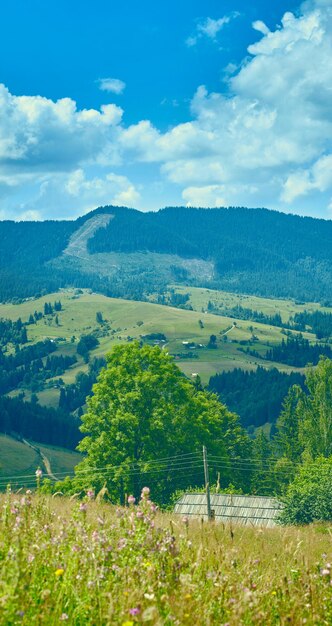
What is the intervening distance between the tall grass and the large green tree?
168ft

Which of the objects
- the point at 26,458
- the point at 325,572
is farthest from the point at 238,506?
the point at 26,458

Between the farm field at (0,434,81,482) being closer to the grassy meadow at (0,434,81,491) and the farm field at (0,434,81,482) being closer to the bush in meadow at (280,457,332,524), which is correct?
the grassy meadow at (0,434,81,491)

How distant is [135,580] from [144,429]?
56990 mm

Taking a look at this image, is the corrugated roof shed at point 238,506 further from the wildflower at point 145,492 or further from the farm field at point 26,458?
the farm field at point 26,458

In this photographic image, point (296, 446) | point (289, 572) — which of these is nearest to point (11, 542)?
point (289, 572)

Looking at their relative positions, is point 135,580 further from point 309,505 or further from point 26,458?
point 26,458

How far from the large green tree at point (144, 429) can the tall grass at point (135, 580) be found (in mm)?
51318

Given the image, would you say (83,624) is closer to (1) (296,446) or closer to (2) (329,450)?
(2) (329,450)

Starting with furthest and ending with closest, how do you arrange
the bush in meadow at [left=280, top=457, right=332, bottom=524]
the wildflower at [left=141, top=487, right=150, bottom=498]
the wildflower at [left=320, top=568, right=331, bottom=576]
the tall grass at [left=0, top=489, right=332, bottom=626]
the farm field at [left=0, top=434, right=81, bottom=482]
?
the farm field at [left=0, top=434, right=81, bottom=482] → the bush in meadow at [left=280, top=457, right=332, bottom=524] → the wildflower at [left=141, top=487, right=150, bottom=498] → the wildflower at [left=320, top=568, right=331, bottom=576] → the tall grass at [left=0, top=489, right=332, bottom=626]

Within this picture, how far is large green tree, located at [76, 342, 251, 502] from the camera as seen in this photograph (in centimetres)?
5953

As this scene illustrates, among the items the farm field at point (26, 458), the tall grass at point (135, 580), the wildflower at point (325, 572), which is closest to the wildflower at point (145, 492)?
the tall grass at point (135, 580)

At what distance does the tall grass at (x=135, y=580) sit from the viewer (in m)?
4.74

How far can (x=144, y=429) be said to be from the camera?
2427 inches

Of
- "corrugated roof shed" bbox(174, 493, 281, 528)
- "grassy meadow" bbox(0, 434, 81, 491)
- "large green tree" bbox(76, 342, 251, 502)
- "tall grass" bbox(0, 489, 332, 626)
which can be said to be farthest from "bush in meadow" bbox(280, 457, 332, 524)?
"grassy meadow" bbox(0, 434, 81, 491)
